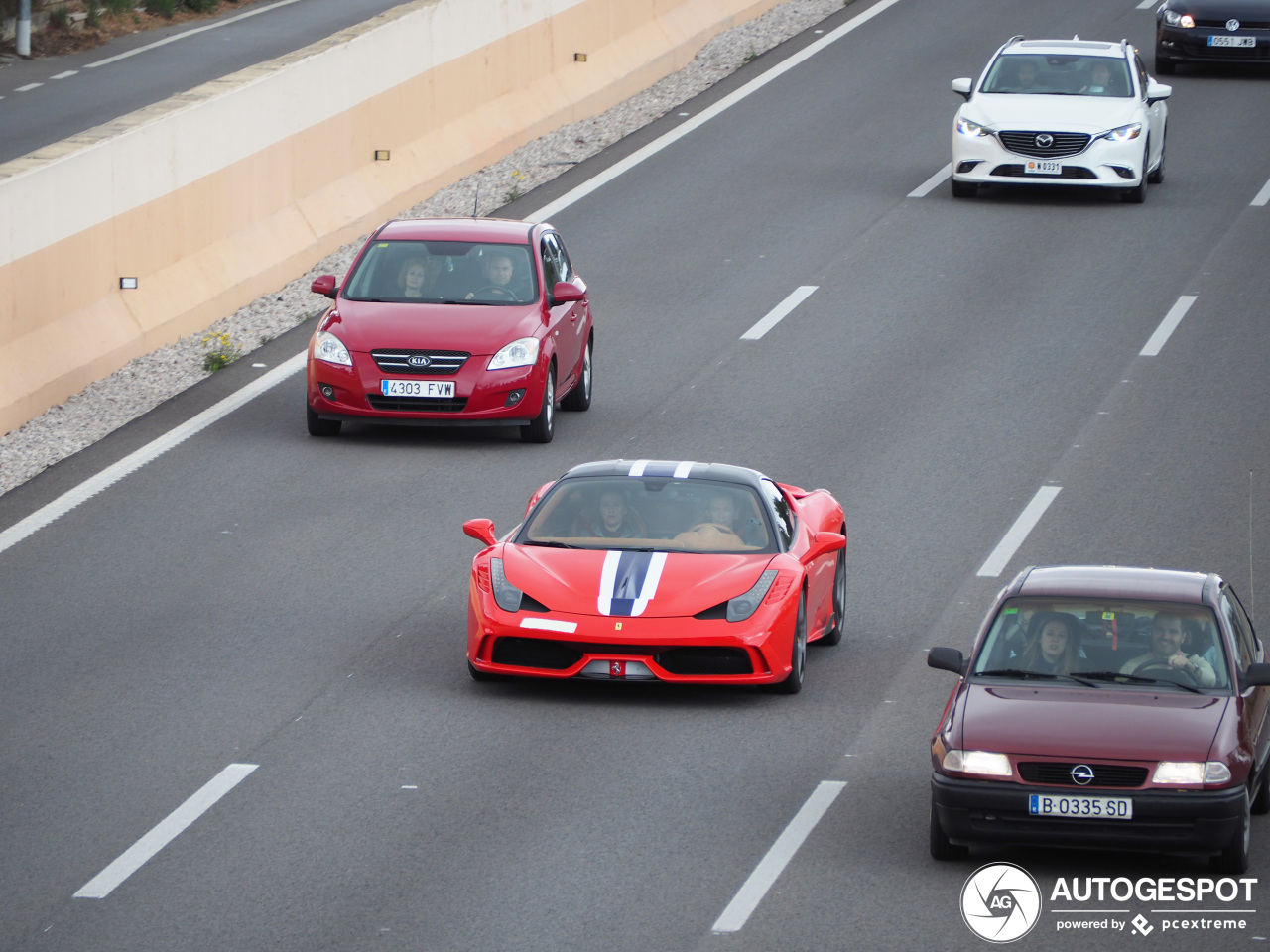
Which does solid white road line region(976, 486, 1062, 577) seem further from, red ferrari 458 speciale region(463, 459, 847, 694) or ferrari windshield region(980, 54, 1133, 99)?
ferrari windshield region(980, 54, 1133, 99)

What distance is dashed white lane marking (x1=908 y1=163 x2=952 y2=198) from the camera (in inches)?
1082

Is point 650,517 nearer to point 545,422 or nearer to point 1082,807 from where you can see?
point 1082,807

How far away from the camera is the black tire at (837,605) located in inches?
538

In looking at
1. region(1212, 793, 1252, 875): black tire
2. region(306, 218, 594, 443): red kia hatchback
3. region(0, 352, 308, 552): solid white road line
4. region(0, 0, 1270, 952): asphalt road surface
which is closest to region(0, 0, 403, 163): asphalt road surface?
region(0, 0, 1270, 952): asphalt road surface

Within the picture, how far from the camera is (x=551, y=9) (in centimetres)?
2961

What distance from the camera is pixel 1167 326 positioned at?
2202 cm

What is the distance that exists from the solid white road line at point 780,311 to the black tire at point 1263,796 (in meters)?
11.8

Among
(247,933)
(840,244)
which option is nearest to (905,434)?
(840,244)

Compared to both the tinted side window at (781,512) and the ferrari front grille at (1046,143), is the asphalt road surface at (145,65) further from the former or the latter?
the tinted side window at (781,512)

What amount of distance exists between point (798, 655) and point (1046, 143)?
1535 centimetres

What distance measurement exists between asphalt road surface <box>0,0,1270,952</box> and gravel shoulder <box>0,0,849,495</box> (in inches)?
13.3

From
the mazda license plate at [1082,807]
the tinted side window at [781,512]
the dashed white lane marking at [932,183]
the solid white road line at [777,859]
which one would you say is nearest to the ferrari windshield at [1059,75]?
the dashed white lane marking at [932,183]

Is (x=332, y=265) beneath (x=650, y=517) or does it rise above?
beneath

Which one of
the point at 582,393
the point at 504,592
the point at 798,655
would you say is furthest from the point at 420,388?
the point at 798,655
